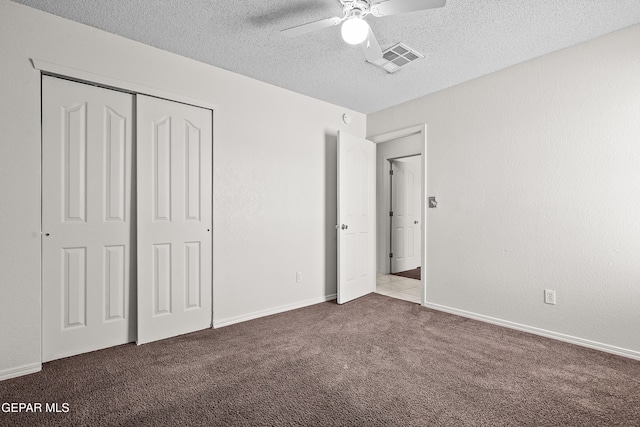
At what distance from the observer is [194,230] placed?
113 inches

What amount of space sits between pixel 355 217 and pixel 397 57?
1.93 m

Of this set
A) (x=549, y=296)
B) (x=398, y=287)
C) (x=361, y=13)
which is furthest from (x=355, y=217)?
(x=361, y=13)

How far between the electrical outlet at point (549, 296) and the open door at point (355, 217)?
6.57ft

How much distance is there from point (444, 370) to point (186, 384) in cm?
174

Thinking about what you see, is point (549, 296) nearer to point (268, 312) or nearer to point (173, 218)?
point (268, 312)

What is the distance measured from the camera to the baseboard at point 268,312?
3.03m

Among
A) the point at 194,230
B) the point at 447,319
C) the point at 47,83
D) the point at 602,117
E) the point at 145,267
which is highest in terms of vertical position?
the point at 47,83

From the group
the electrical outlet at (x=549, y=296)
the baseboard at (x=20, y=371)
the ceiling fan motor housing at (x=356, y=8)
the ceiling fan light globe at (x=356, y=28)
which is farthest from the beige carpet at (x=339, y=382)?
the ceiling fan motor housing at (x=356, y=8)

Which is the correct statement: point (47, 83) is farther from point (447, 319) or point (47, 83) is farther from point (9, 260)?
point (447, 319)

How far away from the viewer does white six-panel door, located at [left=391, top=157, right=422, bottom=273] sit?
5934 mm

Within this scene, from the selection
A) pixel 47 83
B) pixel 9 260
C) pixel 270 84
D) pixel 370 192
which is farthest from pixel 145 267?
pixel 370 192

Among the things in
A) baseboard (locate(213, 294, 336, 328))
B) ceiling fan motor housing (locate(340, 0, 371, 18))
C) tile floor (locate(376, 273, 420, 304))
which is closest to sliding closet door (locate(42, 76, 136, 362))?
baseboard (locate(213, 294, 336, 328))

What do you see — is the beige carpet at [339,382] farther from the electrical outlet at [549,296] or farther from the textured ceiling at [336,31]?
the textured ceiling at [336,31]

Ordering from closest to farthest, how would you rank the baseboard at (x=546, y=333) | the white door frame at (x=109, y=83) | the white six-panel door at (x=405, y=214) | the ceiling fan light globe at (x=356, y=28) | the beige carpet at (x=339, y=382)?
the beige carpet at (x=339, y=382), the ceiling fan light globe at (x=356, y=28), the white door frame at (x=109, y=83), the baseboard at (x=546, y=333), the white six-panel door at (x=405, y=214)
